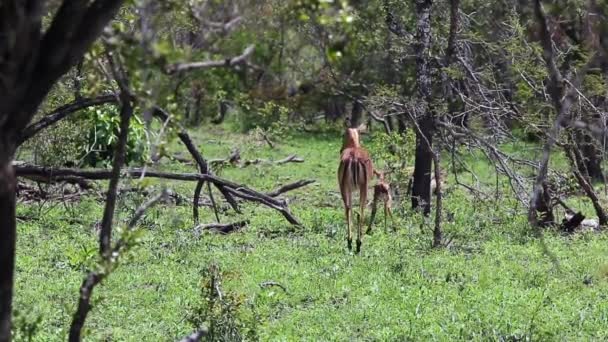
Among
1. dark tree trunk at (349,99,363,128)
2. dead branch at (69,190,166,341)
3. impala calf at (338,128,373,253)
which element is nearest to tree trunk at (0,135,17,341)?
dead branch at (69,190,166,341)

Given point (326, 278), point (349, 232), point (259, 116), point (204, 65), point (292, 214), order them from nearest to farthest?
point (204, 65), point (326, 278), point (349, 232), point (292, 214), point (259, 116)

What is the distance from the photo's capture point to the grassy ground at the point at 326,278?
755 cm

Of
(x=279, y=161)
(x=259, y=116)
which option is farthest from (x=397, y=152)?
(x=259, y=116)

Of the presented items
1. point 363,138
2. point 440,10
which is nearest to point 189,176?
point 440,10

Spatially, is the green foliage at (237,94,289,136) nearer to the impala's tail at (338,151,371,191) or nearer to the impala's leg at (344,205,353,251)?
the impala's tail at (338,151,371,191)

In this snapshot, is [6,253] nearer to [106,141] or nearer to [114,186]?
[114,186]

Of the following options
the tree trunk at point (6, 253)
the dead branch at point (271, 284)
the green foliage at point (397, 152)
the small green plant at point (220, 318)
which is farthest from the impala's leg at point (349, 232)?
the tree trunk at point (6, 253)

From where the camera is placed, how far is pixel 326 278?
30.8 ft

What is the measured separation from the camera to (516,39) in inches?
555

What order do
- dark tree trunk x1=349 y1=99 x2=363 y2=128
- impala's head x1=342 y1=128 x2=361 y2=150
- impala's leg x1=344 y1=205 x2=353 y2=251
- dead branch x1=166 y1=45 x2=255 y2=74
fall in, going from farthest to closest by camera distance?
1. dark tree trunk x1=349 y1=99 x2=363 y2=128
2. impala's head x1=342 y1=128 x2=361 y2=150
3. impala's leg x1=344 y1=205 x2=353 y2=251
4. dead branch x1=166 y1=45 x2=255 y2=74

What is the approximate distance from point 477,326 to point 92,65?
3876 millimetres

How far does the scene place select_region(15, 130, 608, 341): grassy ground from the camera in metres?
7.55

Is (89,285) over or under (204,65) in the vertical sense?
under

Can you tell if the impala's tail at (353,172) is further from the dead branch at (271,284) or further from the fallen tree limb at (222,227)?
the dead branch at (271,284)
